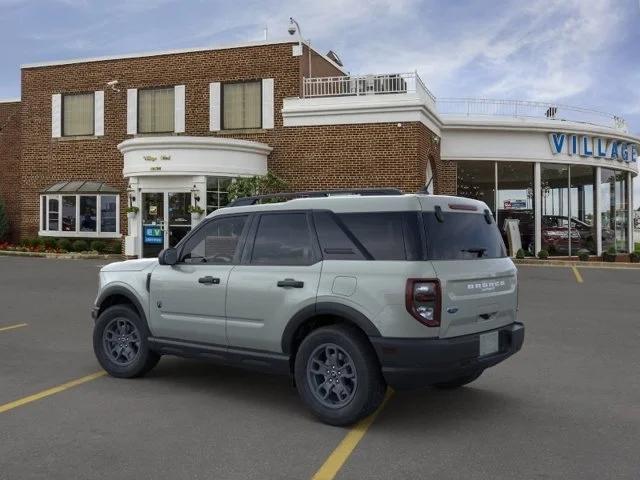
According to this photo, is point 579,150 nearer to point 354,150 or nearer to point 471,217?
point 354,150

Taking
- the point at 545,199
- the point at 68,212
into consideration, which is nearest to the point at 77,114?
the point at 68,212

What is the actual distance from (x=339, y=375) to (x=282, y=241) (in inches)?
49.6

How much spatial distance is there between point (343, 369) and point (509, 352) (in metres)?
1.45

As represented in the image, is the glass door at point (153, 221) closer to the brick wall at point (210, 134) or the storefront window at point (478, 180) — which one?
the brick wall at point (210, 134)

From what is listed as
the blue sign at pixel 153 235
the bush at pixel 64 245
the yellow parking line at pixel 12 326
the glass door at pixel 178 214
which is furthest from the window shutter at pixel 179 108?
the yellow parking line at pixel 12 326

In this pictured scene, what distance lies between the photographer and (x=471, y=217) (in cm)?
542

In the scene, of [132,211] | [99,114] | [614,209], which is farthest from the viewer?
[614,209]

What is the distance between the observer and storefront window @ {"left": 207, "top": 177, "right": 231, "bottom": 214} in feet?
67.9

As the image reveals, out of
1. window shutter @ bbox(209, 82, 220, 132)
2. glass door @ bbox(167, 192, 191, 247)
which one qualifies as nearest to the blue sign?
glass door @ bbox(167, 192, 191, 247)

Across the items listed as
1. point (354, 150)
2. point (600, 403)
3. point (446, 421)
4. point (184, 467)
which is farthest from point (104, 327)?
point (354, 150)

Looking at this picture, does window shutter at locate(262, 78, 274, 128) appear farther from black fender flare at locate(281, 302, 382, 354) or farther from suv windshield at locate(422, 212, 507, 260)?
black fender flare at locate(281, 302, 382, 354)

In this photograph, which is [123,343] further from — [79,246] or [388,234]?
[79,246]

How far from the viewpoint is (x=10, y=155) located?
89.5 ft

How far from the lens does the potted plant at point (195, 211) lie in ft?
66.0
